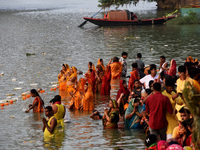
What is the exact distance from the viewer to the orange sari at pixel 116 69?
594 inches

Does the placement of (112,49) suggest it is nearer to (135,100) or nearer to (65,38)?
(65,38)

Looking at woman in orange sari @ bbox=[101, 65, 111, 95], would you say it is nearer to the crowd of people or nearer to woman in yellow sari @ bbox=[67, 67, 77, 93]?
the crowd of people

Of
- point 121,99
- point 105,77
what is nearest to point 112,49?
point 105,77

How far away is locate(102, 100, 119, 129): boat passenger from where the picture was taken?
27.2 ft

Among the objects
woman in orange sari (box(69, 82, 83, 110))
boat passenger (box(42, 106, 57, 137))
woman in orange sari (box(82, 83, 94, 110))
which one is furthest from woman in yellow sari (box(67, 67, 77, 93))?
boat passenger (box(42, 106, 57, 137))

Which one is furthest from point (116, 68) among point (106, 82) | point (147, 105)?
point (147, 105)

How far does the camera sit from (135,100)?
→ 26.1 feet

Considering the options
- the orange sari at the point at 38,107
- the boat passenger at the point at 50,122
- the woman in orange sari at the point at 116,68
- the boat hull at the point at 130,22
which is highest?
the boat hull at the point at 130,22

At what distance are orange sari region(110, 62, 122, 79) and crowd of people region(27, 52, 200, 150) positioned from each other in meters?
1.28

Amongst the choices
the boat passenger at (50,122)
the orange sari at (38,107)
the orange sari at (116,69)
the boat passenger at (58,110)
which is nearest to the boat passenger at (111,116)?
the boat passenger at (58,110)

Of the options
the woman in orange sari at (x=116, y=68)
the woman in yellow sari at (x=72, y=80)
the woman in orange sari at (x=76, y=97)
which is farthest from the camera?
the woman in orange sari at (x=116, y=68)

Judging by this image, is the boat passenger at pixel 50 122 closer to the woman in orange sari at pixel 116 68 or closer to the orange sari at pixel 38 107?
the orange sari at pixel 38 107

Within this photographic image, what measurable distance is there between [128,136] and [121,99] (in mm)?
1157

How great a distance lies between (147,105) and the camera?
651cm
